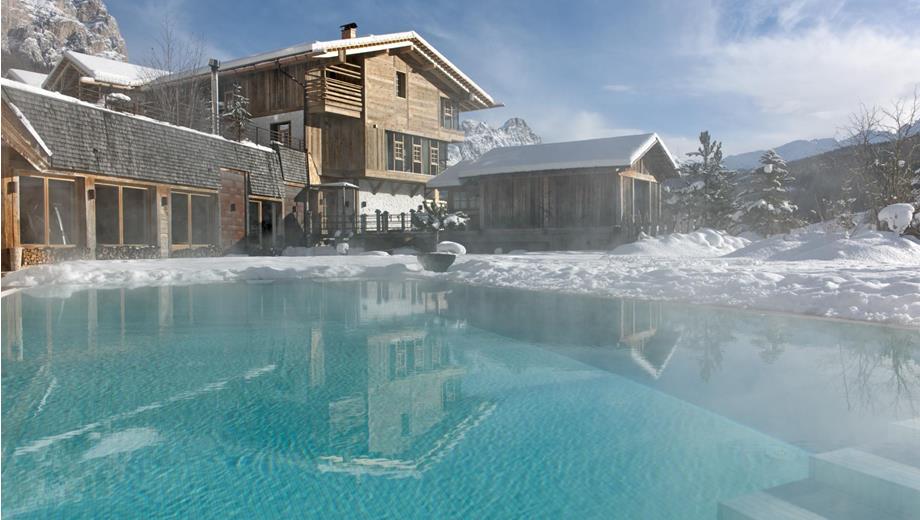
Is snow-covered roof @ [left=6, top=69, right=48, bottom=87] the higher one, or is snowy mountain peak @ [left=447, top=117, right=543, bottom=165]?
snowy mountain peak @ [left=447, top=117, right=543, bottom=165]

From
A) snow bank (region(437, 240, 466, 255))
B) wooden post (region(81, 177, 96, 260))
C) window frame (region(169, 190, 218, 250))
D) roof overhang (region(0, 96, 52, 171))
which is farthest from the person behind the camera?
snow bank (region(437, 240, 466, 255))

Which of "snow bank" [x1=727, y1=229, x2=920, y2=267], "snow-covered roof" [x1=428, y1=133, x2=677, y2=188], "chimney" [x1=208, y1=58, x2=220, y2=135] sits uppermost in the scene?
"chimney" [x1=208, y1=58, x2=220, y2=135]

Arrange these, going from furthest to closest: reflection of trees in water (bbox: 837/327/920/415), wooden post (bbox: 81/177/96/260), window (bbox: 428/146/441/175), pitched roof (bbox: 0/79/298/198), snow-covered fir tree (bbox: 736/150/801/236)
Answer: snow-covered fir tree (bbox: 736/150/801/236)
window (bbox: 428/146/441/175)
wooden post (bbox: 81/177/96/260)
pitched roof (bbox: 0/79/298/198)
reflection of trees in water (bbox: 837/327/920/415)

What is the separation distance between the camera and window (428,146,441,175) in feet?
100

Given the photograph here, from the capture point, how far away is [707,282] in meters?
10.0

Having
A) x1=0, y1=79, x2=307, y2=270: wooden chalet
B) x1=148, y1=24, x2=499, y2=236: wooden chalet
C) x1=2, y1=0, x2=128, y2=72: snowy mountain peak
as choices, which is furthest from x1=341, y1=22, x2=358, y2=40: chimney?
x1=2, y1=0, x2=128, y2=72: snowy mountain peak

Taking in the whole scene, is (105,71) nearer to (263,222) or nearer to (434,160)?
(263,222)

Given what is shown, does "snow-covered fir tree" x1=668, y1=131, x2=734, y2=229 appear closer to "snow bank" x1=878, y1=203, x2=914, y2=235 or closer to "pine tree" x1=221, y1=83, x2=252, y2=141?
"snow bank" x1=878, y1=203, x2=914, y2=235

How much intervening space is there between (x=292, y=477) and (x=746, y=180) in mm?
41141

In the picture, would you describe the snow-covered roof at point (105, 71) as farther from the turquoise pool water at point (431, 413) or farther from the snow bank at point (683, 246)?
the turquoise pool water at point (431, 413)

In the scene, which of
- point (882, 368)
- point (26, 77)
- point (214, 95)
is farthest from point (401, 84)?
point (882, 368)

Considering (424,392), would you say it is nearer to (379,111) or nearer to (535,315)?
(535,315)

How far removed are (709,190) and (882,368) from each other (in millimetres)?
29194

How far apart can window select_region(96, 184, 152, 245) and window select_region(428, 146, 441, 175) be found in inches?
573
